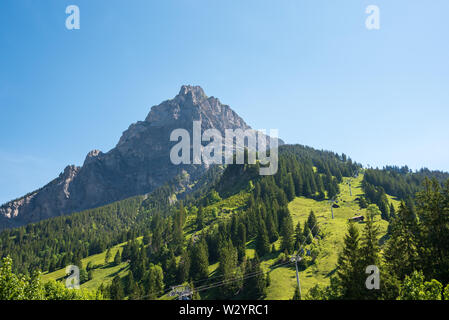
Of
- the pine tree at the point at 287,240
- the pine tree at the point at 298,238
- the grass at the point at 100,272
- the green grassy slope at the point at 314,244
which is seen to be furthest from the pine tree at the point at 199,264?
the grass at the point at 100,272

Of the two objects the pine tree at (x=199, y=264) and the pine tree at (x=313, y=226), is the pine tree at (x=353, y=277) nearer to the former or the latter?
the pine tree at (x=199, y=264)

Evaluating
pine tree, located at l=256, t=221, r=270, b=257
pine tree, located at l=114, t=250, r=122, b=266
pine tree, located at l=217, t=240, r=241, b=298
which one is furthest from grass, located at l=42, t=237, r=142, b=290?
pine tree, located at l=256, t=221, r=270, b=257

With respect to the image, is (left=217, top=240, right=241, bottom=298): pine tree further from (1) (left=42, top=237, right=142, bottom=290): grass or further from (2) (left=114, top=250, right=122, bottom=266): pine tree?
(2) (left=114, top=250, right=122, bottom=266): pine tree

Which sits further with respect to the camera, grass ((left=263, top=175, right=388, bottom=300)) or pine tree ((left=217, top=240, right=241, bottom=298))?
pine tree ((left=217, top=240, right=241, bottom=298))

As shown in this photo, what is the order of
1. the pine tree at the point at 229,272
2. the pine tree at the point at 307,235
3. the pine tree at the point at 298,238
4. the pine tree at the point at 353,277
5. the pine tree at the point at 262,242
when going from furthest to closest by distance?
the pine tree at the point at 262,242
the pine tree at the point at 307,235
the pine tree at the point at 298,238
the pine tree at the point at 229,272
the pine tree at the point at 353,277

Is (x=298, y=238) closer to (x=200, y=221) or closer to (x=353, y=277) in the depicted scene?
(x=353, y=277)

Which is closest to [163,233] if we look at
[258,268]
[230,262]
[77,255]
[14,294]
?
[77,255]

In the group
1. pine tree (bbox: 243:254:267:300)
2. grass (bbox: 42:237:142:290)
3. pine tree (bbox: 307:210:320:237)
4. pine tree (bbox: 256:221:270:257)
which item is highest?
pine tree (bbox: 307:210:320:237)

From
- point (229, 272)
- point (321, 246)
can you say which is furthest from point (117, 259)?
point (321, 246)

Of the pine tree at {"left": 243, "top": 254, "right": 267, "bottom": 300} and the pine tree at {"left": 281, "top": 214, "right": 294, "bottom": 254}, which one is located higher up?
the pine tree at {"left": 281, "top": 214, "right": 294, "bottom": 254}

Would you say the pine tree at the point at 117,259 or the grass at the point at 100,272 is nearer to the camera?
the grass at the point at 100,272

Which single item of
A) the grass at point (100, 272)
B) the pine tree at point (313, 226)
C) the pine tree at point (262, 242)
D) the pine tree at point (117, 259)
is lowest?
the grass at point (100, 272)
